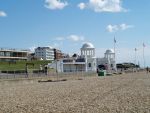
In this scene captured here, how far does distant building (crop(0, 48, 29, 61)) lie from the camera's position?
112875mm

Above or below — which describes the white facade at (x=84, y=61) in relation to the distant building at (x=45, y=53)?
below

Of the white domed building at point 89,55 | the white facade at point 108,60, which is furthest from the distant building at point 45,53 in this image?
the white domed building at point 89,55

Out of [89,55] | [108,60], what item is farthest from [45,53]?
[89,55]

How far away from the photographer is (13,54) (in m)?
118

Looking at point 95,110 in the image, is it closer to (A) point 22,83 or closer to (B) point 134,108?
(B) point 134,108

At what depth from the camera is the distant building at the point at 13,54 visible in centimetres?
11288

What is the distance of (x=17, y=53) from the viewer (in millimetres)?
120500

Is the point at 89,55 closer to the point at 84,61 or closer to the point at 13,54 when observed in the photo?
the point at 84,61

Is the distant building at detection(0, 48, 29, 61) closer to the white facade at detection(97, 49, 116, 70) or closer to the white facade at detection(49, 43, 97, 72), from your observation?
the white facade at detection(49, 43, 97, 72)

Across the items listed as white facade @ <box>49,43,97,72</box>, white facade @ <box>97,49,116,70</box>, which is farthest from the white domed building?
white facade @ <box>97,49,116,70</box>

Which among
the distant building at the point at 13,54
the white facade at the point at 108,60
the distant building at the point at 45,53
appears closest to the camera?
the distant building at the point at 13,54

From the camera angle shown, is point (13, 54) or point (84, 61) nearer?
point (84, 61)

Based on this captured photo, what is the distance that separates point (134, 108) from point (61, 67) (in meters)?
75.3

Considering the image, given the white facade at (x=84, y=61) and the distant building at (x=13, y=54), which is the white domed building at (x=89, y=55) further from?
the distant building at (x=13, y=54)
